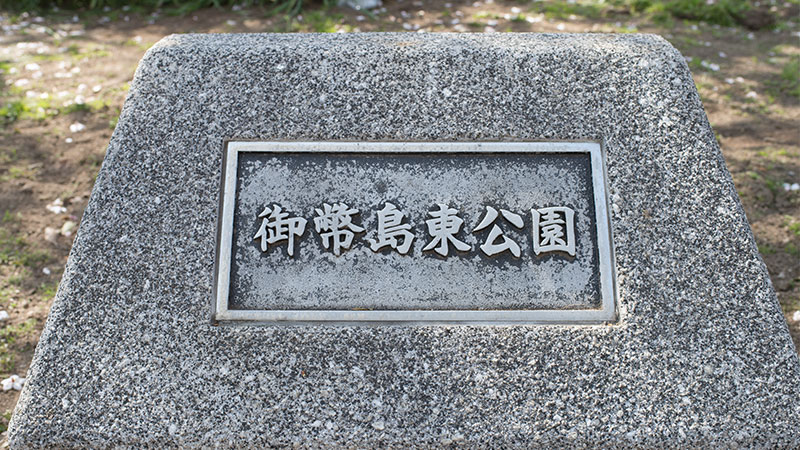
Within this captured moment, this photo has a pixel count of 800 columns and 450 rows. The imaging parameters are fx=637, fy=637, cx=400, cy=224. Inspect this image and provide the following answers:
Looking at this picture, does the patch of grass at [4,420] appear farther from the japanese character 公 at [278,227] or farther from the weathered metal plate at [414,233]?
the japanese character 公 at [278,227]

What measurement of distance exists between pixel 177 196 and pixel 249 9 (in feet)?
12.3

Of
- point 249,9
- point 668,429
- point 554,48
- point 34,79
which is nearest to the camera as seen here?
point 668,429

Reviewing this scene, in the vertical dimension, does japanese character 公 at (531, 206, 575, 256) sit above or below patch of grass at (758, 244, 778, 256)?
below

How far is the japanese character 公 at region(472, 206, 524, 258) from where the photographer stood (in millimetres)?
1847

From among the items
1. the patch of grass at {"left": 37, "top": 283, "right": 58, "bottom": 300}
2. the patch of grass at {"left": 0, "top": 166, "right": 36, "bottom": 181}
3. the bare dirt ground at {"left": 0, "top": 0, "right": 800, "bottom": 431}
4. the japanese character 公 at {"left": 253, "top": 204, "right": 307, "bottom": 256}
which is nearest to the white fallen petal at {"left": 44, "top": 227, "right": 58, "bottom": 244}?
the bare dirt ground at {"left": 0, "top": 0, "right": 800, "bottom": 431}

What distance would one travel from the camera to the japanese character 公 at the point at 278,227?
73.3 inches

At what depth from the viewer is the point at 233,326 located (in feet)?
5.93

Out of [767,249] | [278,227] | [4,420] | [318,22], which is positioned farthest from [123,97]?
[767,249]

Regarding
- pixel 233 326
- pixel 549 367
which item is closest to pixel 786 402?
pixel 549 367

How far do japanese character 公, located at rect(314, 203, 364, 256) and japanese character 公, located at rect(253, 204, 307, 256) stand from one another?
5 cm

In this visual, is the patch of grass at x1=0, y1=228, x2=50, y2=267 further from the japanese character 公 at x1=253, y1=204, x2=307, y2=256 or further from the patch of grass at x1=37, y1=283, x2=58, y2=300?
the japanese character 公 at x1=253, y1=204, x2=307, y2=256

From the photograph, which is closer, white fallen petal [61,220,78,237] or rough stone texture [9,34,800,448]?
rough stone texture [9,34,800,448]

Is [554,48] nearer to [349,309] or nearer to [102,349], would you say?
[349,309]

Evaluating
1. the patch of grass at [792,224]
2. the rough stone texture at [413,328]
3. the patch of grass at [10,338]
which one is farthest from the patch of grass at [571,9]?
the patch of grass at [10,338]
